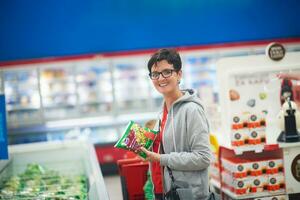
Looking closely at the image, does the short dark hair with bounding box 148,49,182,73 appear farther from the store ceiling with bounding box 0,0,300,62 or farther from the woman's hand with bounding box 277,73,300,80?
the store ceiling with bounding box 0,0,300,62

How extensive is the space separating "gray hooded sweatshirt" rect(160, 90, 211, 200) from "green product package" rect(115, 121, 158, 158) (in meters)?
0.10

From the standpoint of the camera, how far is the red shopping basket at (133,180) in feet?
10.7

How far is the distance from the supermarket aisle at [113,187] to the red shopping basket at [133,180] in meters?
2.84

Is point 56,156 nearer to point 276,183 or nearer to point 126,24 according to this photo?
point 276,183

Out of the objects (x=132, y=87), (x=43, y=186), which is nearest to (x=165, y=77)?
(x=43, y=186)

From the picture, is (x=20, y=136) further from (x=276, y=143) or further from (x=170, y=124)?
(x=170, y=124)

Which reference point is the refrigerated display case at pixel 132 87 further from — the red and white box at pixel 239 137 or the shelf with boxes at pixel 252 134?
the red and white box at pixel 239 137

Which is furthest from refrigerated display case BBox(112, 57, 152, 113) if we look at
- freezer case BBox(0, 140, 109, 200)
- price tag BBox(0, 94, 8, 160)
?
price tag BBox(0, 94, 8, 160)

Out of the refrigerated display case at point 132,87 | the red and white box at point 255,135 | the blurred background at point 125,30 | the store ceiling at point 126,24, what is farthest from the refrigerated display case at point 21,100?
the red and white box at point 255,135

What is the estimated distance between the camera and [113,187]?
685 cm

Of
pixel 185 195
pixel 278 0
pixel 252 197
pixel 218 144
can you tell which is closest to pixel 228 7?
pixel 278 0

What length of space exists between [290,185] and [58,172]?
2252 mm

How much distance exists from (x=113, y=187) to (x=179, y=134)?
14.9ft

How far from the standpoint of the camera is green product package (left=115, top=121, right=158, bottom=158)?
8.26 feet
